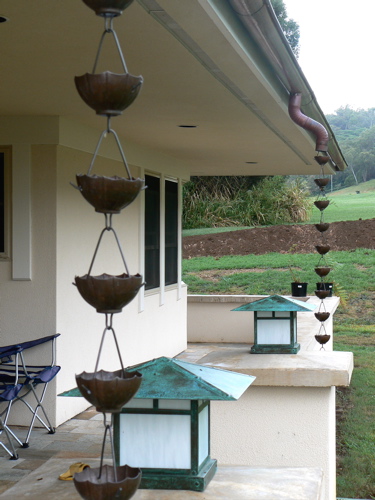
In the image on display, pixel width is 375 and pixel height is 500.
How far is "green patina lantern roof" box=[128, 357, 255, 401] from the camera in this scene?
7.63 feet

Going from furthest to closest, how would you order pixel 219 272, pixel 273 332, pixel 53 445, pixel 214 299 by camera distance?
pixel 219 272 → pixel 214 299 → pixel 53 445 → pixel 273 332

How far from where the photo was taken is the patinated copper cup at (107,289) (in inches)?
60.5

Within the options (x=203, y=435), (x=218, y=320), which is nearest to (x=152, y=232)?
(x=218, y=320)

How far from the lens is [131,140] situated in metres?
7.38

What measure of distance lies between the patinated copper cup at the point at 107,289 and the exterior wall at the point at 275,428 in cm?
256

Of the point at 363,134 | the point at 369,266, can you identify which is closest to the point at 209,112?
the point at 369,266

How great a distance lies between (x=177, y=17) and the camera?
318 centimetres

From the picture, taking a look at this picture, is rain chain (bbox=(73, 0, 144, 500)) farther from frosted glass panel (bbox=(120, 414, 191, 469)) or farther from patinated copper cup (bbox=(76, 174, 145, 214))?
frosted glass panel (bbox=(120, 414, 191, 469))

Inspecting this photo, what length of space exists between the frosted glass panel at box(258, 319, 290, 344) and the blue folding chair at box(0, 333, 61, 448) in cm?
177

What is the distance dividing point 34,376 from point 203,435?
11.1 feet

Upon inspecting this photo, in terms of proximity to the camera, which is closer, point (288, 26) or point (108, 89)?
point (108, 89)

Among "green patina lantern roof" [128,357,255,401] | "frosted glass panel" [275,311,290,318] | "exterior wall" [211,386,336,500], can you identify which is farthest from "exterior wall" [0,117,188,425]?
"green patina lantern roof" [128,357,255,401]

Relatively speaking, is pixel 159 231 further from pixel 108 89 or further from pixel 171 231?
pixel 108 89

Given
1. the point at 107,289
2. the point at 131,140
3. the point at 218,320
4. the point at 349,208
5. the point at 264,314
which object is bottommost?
the point at 218,320
